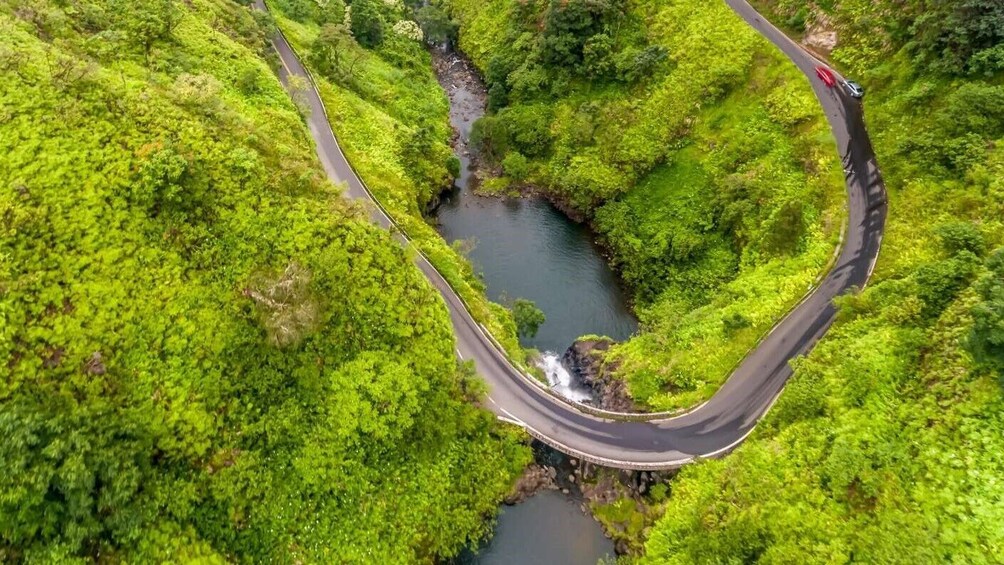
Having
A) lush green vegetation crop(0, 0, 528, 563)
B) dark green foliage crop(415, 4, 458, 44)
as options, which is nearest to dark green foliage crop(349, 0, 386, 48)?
dark green foliage crop(415, 4, 458, 44)

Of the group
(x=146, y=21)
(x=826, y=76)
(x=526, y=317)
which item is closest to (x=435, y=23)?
(x=146, y=21)

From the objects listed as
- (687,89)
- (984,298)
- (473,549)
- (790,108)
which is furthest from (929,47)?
(473,549)

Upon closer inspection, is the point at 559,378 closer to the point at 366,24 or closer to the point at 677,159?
the point at 677,159

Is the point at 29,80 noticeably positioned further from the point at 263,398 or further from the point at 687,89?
the point at 687,89

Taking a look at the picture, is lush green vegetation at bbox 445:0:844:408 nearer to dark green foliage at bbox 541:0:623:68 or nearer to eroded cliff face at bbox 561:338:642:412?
dark green foliage at bbox 541:0:623:68

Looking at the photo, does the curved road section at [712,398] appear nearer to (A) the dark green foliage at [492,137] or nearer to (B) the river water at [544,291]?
(B) the river water at [544,291]

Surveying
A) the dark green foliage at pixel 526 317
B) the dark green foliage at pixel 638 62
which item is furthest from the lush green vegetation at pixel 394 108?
the dark green foliage at pixel 638 62
